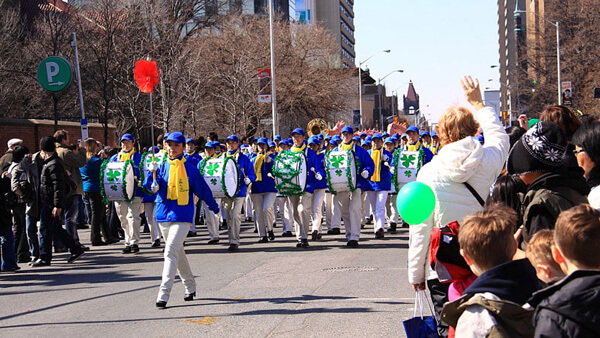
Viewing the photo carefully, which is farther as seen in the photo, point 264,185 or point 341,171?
point 264,185

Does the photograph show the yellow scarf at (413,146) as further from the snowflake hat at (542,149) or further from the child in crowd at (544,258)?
the child in crowd at (544,258)

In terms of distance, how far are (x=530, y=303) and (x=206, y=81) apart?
3601 cm

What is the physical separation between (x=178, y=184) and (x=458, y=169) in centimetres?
495

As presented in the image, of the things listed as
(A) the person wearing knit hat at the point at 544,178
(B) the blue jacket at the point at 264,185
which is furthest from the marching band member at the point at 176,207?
(B) the blue jacket at the point at 264,185

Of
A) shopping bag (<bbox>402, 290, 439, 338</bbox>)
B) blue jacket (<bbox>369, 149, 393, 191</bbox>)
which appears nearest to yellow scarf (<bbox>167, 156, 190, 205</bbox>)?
shopping bag (<bbox>402, 290, 439, 338</bbox>)

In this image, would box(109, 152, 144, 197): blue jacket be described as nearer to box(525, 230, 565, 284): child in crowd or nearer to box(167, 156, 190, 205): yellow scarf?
box(167, 156, 190, 205): yellow scarf

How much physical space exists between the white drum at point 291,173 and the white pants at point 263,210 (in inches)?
33.6

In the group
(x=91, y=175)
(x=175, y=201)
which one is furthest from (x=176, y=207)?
(x=91, y=175)

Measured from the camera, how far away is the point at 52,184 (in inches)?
511

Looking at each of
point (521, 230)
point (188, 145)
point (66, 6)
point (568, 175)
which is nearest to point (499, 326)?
point (521, 230)

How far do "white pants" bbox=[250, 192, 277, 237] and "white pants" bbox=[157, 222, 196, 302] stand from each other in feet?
18.9

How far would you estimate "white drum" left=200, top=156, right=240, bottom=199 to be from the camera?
1429cm

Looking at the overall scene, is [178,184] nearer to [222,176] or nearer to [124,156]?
[222,176]

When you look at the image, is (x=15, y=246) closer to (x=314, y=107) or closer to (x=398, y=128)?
(x=398, y=128)
